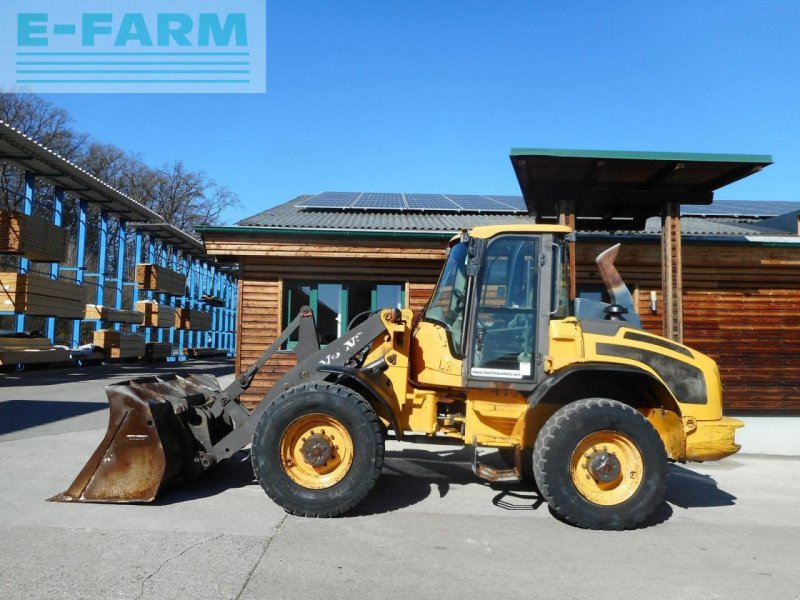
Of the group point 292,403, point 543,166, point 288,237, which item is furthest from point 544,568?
point 288,237

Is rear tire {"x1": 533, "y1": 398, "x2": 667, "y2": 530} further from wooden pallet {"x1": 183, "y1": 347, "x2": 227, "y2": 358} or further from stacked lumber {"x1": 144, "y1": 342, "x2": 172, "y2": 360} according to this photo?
wooden pallet {"x1": 183, "y1": 347, "x2": 227, "y2": 358}

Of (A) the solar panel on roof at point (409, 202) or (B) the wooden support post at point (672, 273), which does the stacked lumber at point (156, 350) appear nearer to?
(A) the solar panel on roof at point (409, 202)

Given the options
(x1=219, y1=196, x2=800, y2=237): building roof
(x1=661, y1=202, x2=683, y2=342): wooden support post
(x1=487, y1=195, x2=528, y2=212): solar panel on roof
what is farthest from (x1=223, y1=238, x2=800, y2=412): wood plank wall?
(x1=487, y1=195, x2=528, y2=212): solar panel on roof

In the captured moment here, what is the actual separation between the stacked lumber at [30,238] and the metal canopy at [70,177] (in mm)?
1874

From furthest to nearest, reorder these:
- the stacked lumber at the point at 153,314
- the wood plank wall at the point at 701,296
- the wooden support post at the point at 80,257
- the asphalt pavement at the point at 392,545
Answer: the stacked lumber at the point at 153,314 < the wooden support post at the point at 80,257 < the wood plank wall at the point at 701,296 < the asphalt pavement at the point at 392,545

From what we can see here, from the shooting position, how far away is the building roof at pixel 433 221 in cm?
1007

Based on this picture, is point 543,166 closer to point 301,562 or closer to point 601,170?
point 601,170

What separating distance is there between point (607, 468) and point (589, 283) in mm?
5905

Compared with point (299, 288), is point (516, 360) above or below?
below

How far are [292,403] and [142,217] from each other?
22.0 m

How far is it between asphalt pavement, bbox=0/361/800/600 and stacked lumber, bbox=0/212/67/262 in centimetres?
1162

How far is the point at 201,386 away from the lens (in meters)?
6.61

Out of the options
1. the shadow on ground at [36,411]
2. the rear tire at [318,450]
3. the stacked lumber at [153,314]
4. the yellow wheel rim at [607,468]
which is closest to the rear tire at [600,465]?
the yellow wheel rim at [607,468]

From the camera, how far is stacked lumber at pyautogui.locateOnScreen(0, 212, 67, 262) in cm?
1580
